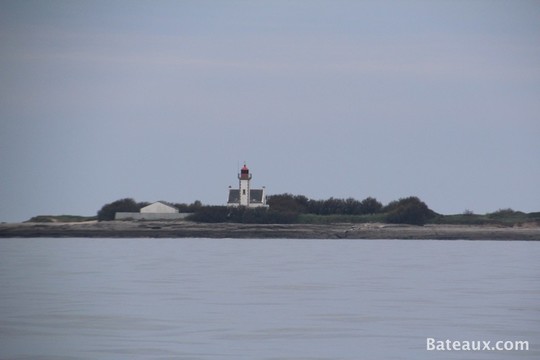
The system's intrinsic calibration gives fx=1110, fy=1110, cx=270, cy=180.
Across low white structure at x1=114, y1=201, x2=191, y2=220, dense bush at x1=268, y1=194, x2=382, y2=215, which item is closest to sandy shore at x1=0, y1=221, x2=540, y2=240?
low white structure at x1=114, y1=201, x2=191, y2=220

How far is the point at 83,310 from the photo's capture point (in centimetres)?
2602

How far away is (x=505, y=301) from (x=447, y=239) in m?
61.6

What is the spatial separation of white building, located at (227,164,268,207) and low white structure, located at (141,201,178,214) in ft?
17.8

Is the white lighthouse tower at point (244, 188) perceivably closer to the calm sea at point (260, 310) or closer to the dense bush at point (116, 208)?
the dense bush at point (116, 208)

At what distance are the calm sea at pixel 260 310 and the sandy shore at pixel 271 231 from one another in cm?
4387

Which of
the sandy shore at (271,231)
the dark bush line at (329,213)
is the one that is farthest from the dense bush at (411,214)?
the sandy shore at (271,231)

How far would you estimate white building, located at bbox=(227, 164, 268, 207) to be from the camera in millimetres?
100312

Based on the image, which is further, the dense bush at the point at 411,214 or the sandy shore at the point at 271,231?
the dense bush at the point at 411,214

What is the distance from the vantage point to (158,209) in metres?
99.6

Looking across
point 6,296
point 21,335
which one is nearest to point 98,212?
point 6,296

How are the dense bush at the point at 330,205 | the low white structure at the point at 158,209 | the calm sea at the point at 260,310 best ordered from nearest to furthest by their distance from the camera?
the calm sea at the point at 260,310
the low white structure at the point at 158,209
the dense bush at the point at 330,205

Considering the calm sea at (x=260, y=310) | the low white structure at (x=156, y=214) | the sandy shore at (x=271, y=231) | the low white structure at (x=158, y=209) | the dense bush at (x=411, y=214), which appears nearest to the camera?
the calm sea at (x=260, y=310)

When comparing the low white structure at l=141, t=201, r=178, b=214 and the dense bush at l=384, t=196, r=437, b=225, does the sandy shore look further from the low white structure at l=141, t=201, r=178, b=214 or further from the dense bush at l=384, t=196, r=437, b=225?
the low white structure at l=141, t=201, r=178, b=214

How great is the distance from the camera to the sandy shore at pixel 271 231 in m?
88.4
